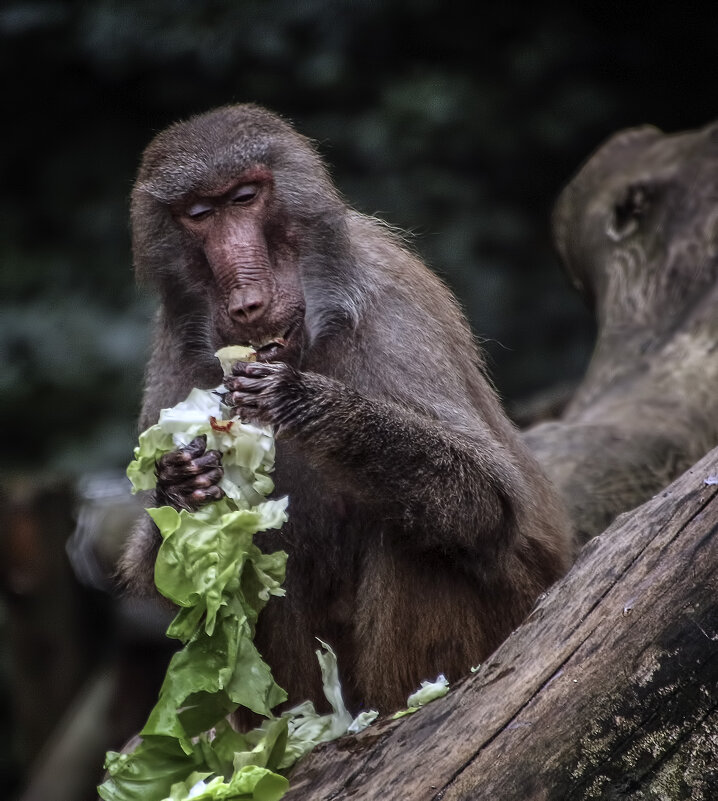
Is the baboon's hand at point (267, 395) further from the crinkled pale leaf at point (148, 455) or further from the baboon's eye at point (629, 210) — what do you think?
the baboon's eye at point (629, 210)

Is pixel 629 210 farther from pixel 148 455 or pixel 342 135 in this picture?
pixel 342 135

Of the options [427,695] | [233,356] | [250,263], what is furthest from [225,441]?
[427,695]

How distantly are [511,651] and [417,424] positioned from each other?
1034 mm

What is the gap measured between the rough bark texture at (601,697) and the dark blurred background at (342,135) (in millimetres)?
6269

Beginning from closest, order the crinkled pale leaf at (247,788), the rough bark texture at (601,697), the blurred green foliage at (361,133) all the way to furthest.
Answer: the rough bark texture at (601,697), the crinkled pale leaf at (247,788), the blurred green foliage at (361,133)

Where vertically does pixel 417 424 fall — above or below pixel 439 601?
above

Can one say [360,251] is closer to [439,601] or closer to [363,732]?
[439,601]

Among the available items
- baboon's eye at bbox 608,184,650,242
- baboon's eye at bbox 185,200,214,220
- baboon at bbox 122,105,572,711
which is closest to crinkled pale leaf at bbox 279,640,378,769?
baboon at bbox 122,105,572,711

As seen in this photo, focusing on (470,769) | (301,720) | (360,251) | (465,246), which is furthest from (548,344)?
(470,769)

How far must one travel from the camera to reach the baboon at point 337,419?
3984 millimetres

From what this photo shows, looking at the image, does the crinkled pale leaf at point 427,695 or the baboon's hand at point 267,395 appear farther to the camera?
the baboon's hand at point 267,395

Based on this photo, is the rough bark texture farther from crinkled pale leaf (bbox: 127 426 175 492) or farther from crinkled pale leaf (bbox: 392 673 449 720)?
crinkled pale leaf (bbox: 127 426 175 492)

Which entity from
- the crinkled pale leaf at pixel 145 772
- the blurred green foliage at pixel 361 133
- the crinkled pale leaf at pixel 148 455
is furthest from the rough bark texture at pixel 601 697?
the blurred green foliage at pixel 361 133

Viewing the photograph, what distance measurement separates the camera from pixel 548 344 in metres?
10.5
